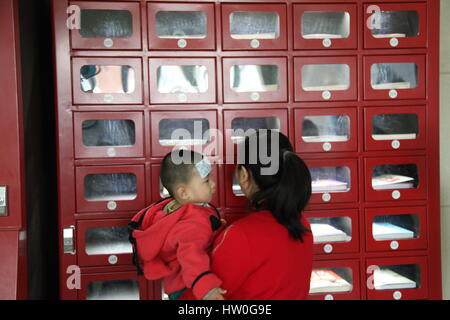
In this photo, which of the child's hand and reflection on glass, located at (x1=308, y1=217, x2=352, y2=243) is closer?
the child's hand

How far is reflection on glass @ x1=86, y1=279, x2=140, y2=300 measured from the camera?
8.95 ft

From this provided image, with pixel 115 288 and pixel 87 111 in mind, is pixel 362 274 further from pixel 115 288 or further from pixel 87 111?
pixel 87 111

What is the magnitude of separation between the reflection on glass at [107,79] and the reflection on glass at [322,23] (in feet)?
3.76

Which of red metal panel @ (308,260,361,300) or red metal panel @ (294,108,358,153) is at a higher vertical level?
red metal panel @ (294,108,358,153)

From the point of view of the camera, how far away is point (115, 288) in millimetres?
2842

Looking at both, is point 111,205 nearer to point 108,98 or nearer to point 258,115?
point 108,98

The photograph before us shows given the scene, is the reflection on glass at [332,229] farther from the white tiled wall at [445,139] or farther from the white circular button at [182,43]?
the white circular button at [182,43]

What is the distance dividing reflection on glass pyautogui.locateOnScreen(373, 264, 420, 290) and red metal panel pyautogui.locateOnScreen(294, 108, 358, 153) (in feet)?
2.77

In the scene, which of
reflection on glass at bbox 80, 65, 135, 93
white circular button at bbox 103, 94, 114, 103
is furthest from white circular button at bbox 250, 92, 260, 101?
white circular button at bbox 103, 94, 114, 103

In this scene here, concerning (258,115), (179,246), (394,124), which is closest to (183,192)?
(179,246)

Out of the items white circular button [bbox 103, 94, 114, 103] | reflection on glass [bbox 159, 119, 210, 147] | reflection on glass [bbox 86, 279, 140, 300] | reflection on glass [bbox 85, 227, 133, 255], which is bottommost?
reflection on glass [bbox 86, 279, 140, 300]

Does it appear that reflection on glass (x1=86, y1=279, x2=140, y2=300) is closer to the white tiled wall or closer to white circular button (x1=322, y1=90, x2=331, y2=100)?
white circular button (x1=322, y1=90, x2=331, y2=100)

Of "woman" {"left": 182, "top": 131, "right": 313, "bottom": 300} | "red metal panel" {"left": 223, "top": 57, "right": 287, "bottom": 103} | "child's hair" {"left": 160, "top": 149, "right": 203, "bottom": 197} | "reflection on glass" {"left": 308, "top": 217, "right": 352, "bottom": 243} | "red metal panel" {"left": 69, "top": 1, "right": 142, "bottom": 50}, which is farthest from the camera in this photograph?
"reflection on glass" {"left": 308, "top": 217, "right": 352, "bottom": 243}

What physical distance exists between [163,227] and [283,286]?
568 mm
